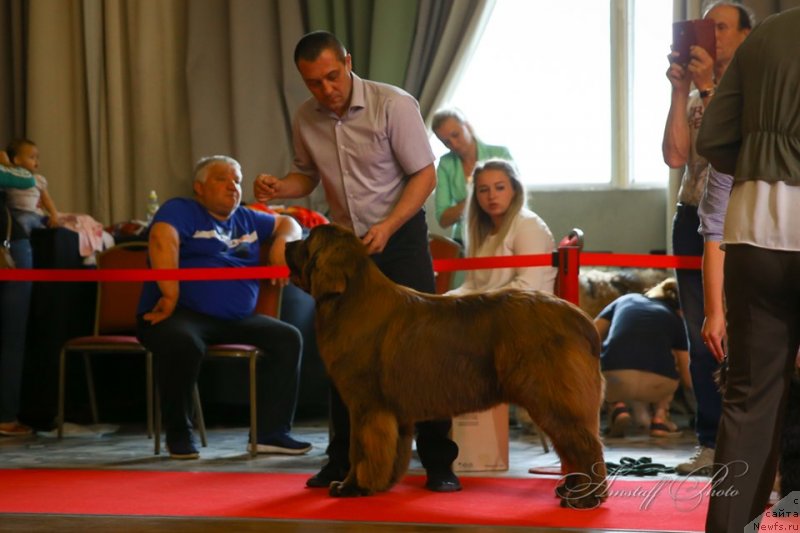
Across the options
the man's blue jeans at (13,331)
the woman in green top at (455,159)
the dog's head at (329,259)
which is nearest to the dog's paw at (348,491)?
the dog's head at (329,259)

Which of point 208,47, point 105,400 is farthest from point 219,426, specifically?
point 208,47

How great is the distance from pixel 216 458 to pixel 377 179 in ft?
5.03

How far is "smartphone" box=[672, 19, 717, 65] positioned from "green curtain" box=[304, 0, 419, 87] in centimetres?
372

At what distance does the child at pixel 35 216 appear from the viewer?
599 centimetres

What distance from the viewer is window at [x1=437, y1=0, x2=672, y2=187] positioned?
7.45m

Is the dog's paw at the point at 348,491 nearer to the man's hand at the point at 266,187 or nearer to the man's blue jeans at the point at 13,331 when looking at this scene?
the man's hand at the point at 266,187

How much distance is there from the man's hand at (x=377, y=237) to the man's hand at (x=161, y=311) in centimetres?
148

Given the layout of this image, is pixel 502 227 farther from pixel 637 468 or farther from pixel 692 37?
pixel 692 37

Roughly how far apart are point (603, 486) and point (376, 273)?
924mm

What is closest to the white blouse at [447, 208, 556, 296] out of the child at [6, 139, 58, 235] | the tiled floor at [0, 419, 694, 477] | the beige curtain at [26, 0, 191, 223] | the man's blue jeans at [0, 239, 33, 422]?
the tiled floor at [0, 419, 694, 477]

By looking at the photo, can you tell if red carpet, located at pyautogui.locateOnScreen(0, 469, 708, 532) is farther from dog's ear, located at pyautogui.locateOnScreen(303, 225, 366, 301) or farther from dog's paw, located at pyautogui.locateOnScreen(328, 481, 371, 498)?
dog's ear, located at pyautogui.locateOnScreen(303, 225, 366, 301)

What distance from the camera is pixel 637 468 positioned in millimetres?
4242

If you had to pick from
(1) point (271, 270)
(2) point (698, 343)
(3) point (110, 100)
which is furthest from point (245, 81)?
(2) point (698, 343)

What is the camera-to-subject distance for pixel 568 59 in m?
7.66
